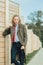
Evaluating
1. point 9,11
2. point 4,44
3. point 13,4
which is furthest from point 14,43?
point 13,4

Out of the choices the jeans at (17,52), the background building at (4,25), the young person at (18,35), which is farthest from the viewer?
the background building at (4,25)

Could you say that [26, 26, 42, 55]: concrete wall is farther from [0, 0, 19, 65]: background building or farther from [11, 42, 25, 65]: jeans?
[11, 42, 25, 65]: jeans

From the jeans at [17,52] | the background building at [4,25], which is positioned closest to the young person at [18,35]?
the jeans at [17,52]

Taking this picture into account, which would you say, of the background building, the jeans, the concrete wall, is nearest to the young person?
the jeans

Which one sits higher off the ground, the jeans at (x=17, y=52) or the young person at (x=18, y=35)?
the young person at (x=18, y=35)

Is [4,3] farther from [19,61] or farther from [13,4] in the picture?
[19,61]

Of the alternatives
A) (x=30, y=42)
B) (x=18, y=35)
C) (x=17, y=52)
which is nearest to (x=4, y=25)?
(x=17, y=52)

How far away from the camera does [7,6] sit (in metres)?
9.77

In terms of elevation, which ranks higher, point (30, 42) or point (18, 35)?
point (18, 35)

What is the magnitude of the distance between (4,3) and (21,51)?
3020 mm

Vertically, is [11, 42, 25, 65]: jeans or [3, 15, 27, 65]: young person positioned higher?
[3, 15, 27, 65]: young person

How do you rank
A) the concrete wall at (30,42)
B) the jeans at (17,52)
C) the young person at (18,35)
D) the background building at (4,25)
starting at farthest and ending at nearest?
the concrete wall at (30,42), the background building at (4,25), the jeans at (17,52), the young person at (18,35)

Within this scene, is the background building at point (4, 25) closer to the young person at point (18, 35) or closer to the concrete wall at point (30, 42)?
the young person at point (18, 35)

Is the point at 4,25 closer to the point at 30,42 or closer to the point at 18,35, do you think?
the point at 18,35
